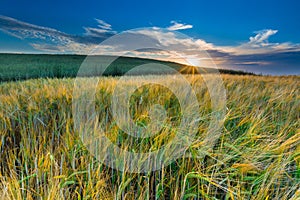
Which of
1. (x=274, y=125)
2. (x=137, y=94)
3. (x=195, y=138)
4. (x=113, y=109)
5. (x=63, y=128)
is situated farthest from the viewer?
(x=137, y=94)

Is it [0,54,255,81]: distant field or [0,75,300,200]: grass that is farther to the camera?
[0,54,255,81]: distant field

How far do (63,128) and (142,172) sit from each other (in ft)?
2.39

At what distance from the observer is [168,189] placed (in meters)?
0.97

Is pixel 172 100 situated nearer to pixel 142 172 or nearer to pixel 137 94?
pixel 137 94

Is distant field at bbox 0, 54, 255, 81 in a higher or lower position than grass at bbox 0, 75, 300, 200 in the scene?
higher

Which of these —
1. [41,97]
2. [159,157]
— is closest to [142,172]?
[159,157]

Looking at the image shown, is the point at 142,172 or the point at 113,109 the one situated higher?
the point at 113,109

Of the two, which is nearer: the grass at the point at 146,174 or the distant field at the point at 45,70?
the grass at the point at 146,174

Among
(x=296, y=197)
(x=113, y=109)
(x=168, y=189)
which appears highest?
(x=113, y=109)

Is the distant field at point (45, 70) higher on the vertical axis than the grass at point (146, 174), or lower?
higher

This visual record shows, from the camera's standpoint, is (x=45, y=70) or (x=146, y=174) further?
(x=45, y=70)

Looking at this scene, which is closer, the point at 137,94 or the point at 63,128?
the point at 63,128

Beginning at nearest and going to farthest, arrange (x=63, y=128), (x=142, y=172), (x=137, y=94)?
(x=142, y=172), (x=63, y=128), (x=137, y=94)

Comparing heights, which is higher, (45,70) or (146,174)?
(45,70)
